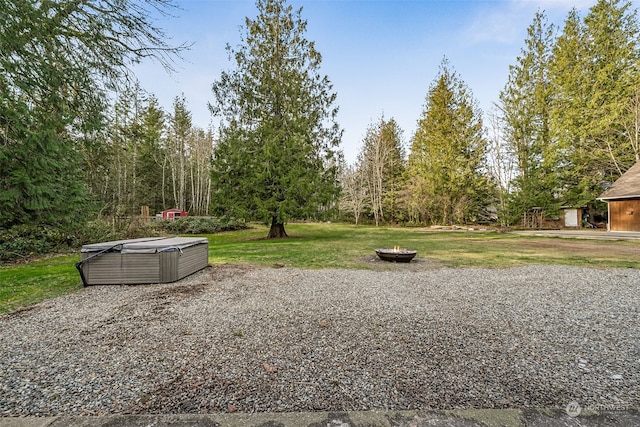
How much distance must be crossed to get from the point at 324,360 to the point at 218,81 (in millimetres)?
13448

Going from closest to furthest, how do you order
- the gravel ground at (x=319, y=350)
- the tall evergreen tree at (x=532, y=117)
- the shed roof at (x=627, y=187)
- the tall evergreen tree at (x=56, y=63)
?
the gravel ground at (x=319, y=350)
the tall evergreen tree at (x=56, y=63)
the shed roof at (x=627, y=187)
the tall evergreen tree at (x=532, y=117)

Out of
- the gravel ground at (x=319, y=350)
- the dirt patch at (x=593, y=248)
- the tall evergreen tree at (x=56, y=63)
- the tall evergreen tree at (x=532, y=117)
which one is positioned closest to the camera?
the gravel ground at (x=319, y=350)

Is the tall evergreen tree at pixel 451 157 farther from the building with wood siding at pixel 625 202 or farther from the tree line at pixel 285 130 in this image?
the building with wood siding at pixel 625 202

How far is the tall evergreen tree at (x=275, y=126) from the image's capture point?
11.8m

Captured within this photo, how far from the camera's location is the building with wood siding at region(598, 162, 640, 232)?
14.3 m

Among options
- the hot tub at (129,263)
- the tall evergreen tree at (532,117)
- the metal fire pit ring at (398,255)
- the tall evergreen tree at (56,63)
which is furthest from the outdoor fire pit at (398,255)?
the tall evergreen tree at (532,117)

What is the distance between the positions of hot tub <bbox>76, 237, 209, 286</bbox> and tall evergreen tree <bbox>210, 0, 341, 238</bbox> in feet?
22.3

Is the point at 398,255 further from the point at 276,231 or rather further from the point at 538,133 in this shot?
the point at 538,133

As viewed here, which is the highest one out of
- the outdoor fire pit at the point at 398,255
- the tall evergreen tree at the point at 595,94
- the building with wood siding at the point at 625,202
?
the tall evergreen tree at the point at 595,94

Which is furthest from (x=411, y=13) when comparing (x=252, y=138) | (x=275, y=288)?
(x=275, y=288)

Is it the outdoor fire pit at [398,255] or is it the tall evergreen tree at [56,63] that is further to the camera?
the outdoor fire pit at [398,255]

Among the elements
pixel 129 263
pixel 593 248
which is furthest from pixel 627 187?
pixel 129 263

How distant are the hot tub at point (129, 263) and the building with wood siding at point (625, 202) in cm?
2034

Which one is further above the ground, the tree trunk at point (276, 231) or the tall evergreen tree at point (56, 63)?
the tall evergreen tree at point (56, 63)
